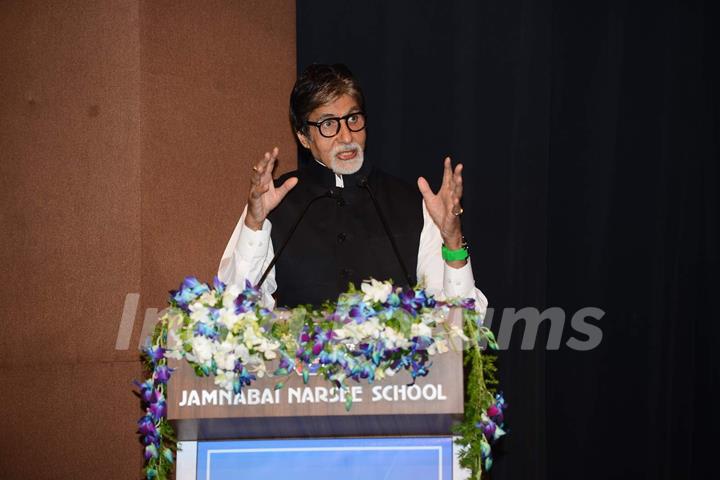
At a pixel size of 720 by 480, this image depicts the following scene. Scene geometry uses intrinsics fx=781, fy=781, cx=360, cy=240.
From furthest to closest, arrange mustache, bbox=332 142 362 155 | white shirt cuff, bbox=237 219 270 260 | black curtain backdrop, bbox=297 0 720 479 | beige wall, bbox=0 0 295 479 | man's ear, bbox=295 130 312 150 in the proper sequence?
black curtain backdrop, bbox=297 0 720 479
beige wall, bbox=0 0 295 479
man's ear, bbox=295 130 312 150
mustache, bbox=332 142 362 155
white shirt cuff, bbox=237 219 270 260

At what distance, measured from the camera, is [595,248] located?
343cm

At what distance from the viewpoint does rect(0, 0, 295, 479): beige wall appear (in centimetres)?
280

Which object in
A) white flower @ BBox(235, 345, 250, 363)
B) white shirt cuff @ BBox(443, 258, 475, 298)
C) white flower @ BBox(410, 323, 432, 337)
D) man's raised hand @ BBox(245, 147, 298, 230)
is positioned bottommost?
white flower @ BBox(235, 345, 250, 363)

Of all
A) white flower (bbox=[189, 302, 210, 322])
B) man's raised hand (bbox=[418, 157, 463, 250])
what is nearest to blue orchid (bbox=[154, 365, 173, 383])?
white flower (bbox=[189, 302, 210, 322])

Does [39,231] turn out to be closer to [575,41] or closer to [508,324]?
[508,324]

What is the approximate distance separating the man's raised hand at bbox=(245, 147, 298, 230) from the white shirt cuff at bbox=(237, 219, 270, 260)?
2 centimetres

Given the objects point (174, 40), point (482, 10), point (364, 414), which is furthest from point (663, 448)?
point (174, 40)

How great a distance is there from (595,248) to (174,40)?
6.44ft

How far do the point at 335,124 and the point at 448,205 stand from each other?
57 cm

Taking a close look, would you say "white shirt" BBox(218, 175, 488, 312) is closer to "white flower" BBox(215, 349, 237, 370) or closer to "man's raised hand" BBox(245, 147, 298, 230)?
"man's raised hand" BBox(245, 147, 298, 230)

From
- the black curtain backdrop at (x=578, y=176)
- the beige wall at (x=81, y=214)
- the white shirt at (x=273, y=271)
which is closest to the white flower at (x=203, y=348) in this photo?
the white shirt at (x=273, y=271)

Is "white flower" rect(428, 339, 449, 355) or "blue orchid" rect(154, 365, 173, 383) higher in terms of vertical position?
"white flower" rect(428, 339, 449, 355)

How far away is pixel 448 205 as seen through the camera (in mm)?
2055

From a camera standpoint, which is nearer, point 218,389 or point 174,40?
point 218,389
